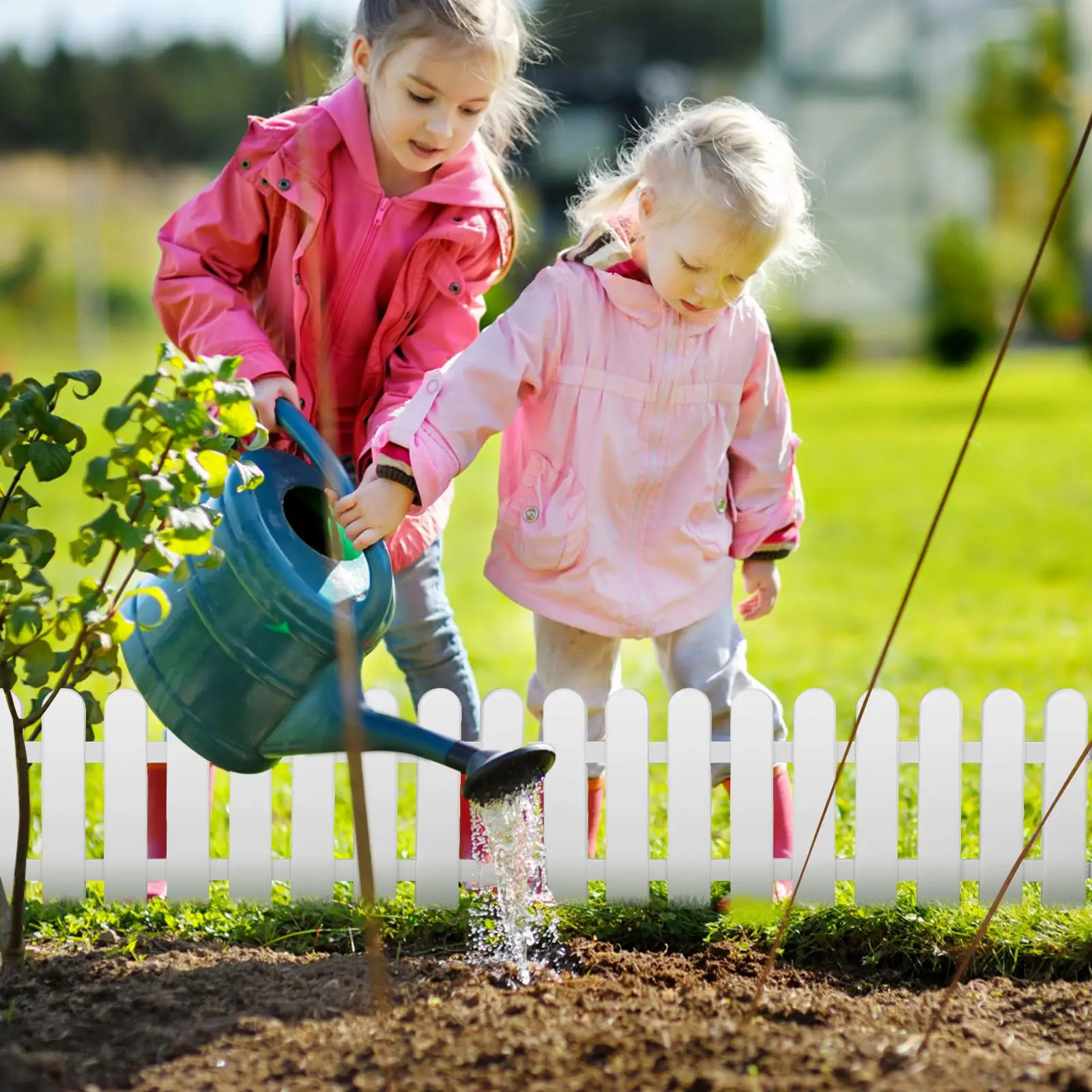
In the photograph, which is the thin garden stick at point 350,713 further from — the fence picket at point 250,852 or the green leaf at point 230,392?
the fence picket at point 250,852

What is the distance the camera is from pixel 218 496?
2047mm

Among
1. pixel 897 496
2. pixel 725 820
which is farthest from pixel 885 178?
pixel 725 820

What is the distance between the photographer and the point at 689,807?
2537 millimetres

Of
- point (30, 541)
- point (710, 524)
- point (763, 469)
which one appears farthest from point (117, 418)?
point (763, 469)

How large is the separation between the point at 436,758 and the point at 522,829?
42 cm

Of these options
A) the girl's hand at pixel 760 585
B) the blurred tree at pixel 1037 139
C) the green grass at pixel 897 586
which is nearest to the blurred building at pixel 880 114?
the blurred tree at pixel 1037 139

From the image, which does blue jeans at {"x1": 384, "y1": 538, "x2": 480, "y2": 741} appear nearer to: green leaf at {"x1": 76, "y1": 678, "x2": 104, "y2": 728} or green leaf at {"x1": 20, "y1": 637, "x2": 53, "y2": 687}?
green leaf at {"x1": 76, "y1": 678, "x2": 104, "y2": 728}

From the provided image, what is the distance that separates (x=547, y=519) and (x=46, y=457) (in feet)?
2.70

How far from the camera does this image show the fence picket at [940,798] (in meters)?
2.53

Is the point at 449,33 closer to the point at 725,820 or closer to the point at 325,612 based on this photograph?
the point at 325,612

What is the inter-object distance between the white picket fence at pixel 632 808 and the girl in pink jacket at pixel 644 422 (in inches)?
3.7

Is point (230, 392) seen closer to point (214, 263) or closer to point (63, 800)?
point (214, 263)

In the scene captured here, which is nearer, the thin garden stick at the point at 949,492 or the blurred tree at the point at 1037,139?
the thin garden stick at the point at 949,492

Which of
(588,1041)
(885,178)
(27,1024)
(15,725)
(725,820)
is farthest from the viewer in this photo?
(885,178)
